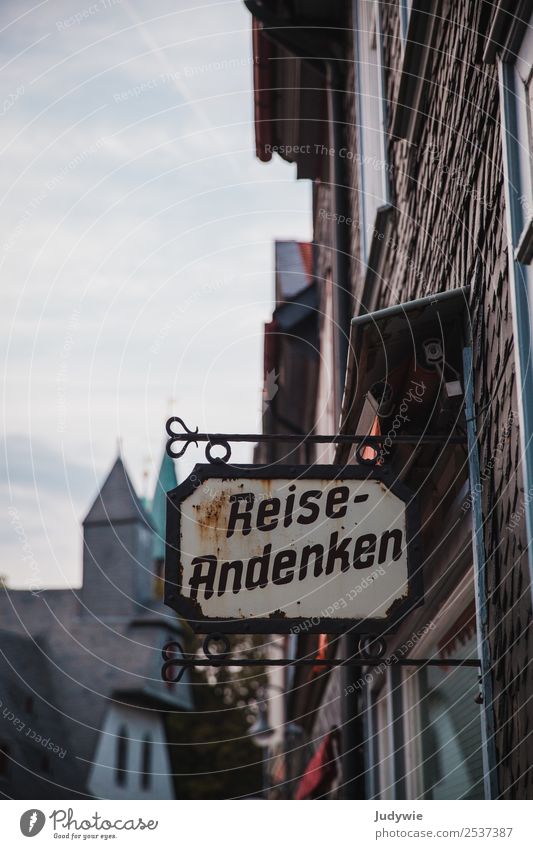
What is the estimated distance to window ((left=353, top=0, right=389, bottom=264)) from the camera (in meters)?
6.06

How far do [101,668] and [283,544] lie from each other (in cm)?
4077

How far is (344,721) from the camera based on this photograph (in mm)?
7207

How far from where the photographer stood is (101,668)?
140 feet

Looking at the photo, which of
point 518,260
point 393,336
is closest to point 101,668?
point 393,336

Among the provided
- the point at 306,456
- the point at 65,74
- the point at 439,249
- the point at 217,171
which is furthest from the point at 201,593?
the point at 306,456

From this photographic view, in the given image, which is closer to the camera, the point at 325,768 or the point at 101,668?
the point at 325,768

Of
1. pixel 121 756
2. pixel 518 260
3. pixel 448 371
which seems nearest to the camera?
pixel 518 260

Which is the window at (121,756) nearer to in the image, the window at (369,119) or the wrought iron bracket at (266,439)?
the window at (369,119)

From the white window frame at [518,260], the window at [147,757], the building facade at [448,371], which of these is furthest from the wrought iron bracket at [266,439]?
the window at [147,757]

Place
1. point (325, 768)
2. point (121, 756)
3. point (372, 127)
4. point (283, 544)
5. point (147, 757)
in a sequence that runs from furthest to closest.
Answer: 1. point (147, 757)
2. point (121, 756)
3. point (325, 768)
4. point (372, 127)
5. point (283, 544)

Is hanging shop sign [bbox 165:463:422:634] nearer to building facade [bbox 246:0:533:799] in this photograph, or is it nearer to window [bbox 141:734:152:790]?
building facade [bbox 246:0:533:799]

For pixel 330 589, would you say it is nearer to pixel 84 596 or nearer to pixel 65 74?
pixel 65 74

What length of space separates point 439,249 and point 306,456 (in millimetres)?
10503

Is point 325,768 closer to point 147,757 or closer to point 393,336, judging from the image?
point 393,336
